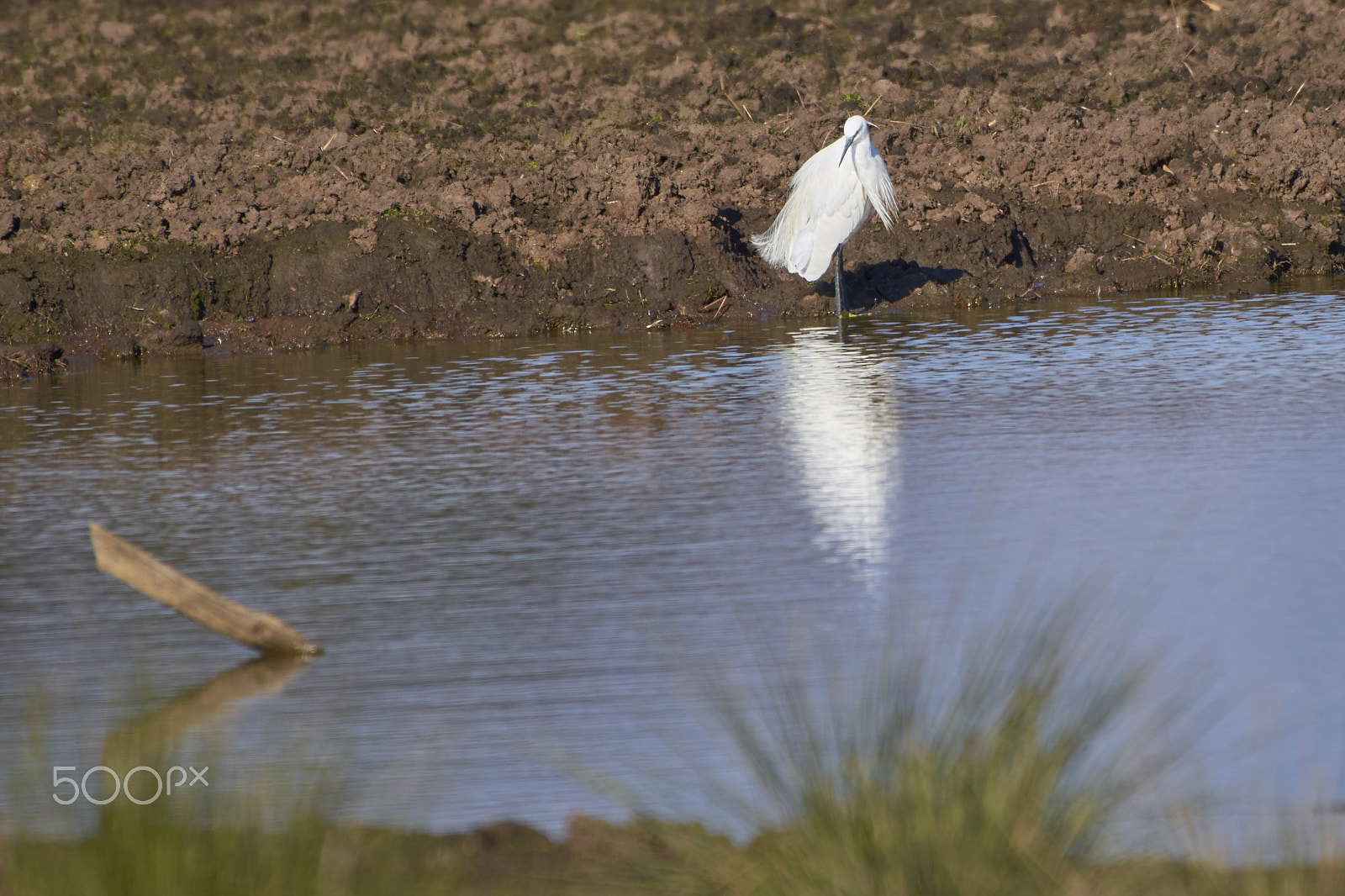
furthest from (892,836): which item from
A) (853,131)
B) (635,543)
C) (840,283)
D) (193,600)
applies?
(853,131)

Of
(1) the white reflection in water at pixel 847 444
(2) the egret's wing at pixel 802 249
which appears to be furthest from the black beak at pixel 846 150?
(1) the white reflection in water at pixel 847 444

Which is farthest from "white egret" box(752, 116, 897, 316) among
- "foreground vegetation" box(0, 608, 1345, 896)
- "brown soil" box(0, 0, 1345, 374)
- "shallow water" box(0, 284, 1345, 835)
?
"foreground vegetation" box(0, 608, 1345, 896)

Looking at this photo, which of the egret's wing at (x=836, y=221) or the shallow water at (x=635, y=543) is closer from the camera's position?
the shallow water at (x=635, y=543)

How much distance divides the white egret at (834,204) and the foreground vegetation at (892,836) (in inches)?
407

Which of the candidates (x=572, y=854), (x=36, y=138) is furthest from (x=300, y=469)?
(x=36, y=138)

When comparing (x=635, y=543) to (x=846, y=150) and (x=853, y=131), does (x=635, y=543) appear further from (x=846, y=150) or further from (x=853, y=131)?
(x=853, y=131)

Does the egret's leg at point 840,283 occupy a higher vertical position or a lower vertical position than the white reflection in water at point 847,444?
higher

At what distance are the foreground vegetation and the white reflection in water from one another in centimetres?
266

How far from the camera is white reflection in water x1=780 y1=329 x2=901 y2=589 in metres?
6.36

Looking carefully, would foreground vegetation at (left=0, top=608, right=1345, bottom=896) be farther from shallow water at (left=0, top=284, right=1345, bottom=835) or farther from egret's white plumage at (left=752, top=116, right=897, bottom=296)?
egret's white plumage at (left=752, top=116, right=897, bottom=296)

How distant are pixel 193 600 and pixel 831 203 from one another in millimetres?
8996

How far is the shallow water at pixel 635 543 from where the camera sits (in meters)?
4.18

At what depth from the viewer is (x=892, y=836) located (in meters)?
2.72

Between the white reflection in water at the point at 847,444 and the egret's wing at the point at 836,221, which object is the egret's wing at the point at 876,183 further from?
the white reflection in water at the point at 847,444
